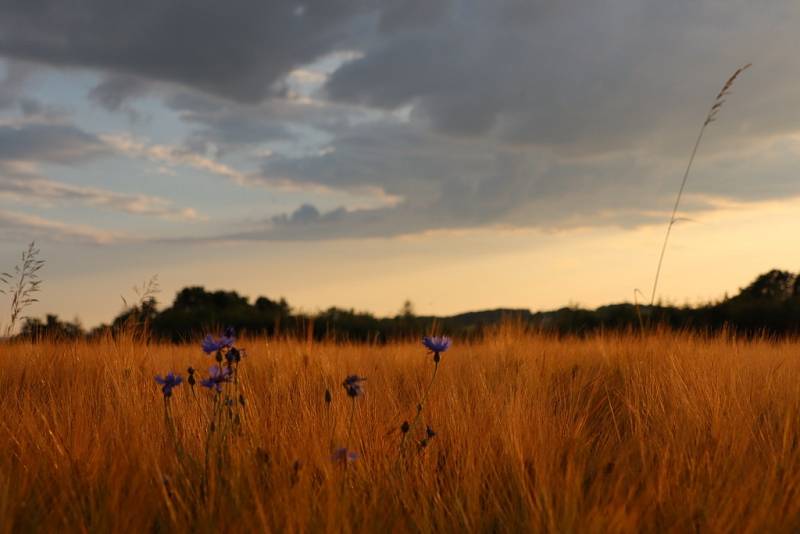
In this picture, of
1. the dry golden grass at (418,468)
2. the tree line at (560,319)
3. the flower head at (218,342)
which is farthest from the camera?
the tree line at (560,319)

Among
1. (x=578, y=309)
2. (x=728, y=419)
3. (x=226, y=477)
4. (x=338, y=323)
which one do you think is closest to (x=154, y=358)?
(x=226, y=477)

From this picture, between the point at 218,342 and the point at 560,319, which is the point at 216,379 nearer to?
the point at 218,342

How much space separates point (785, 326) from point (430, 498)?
12.2 m

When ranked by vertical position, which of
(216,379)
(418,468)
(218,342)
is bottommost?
(418,468)

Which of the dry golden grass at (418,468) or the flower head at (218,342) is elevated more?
the flower head at (218,342)

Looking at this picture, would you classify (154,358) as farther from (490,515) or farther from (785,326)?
(785,326)

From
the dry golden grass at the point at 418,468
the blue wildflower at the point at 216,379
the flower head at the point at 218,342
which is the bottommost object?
the dry golden grass at the point at 418,468

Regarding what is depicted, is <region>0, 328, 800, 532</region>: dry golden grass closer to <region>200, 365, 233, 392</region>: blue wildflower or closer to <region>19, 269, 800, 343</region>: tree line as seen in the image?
<region>200, 365, 233, 392</region>: blue wildflower

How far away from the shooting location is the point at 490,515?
236cm

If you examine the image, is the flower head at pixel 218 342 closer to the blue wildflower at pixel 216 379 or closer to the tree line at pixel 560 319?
the blue wildflower at pixel 216 379

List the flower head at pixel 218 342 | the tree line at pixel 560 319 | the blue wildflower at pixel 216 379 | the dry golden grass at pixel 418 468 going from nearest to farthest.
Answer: the dry golden grass at pixel 418 468
the blue wildflower at pixel 216 379
the flower head at pixel 218 342
the tree line at pixel 560 319

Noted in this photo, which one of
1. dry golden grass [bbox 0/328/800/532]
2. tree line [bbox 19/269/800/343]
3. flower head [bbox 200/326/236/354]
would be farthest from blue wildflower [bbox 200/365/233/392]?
tree line [bbox 19/269/800/343]

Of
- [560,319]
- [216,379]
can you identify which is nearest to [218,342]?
[216,379]

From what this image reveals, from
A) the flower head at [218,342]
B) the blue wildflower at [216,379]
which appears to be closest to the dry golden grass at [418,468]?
the blue wildflower at [216,379]
